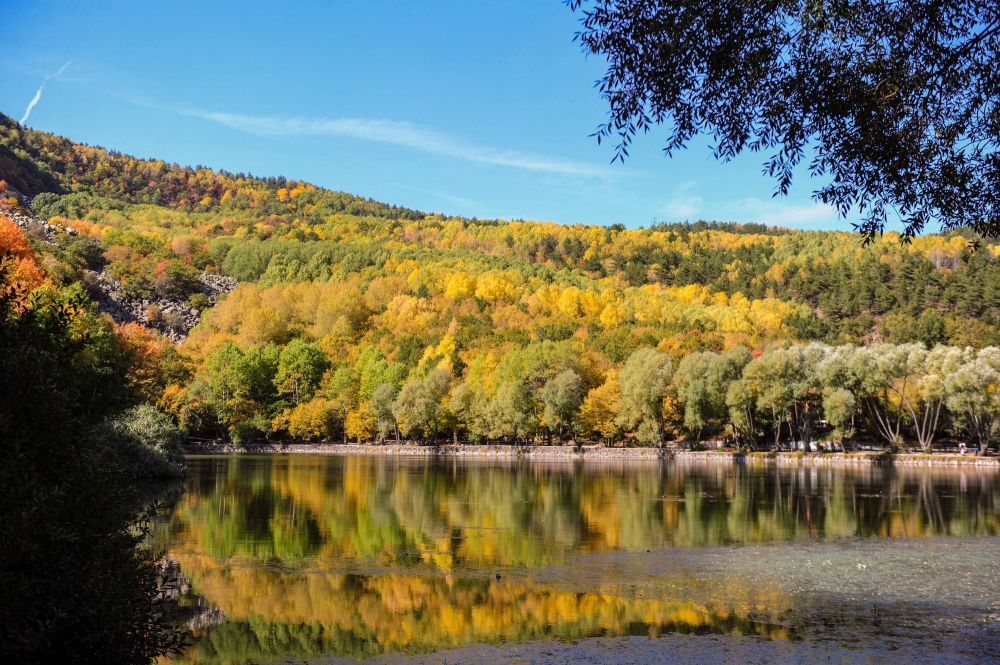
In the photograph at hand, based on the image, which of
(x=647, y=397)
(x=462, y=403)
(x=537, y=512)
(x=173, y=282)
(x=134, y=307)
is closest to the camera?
(x=537, y=512)

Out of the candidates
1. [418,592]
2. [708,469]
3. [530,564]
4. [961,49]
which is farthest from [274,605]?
[708,469]

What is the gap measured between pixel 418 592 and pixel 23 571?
9473mm

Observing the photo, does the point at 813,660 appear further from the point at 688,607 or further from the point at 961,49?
the point at 961,49

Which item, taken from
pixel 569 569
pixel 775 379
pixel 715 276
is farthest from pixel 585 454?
pixel 715 276

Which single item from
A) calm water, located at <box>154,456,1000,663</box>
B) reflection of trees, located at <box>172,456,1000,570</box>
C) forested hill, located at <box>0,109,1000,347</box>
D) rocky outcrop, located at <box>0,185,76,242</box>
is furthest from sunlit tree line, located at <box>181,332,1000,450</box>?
rocky outcrop, located at <box>0,185,76,242</box>

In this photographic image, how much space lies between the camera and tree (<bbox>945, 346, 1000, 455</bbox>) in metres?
64.1

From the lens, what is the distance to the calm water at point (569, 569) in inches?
522

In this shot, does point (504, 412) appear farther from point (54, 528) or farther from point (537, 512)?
point (54, 528)

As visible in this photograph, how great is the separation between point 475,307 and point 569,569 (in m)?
121

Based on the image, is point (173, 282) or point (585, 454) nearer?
point (585, 454)

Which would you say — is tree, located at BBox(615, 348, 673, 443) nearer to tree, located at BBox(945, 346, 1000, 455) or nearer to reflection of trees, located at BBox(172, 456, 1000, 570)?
tree, located at BBox(945, 346, 1000, 455)

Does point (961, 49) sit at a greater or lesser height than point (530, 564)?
greater

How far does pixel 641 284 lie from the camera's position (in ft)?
587

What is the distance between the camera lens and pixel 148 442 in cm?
4019
